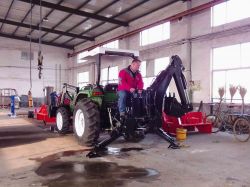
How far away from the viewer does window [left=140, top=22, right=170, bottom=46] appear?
14705 millimetres

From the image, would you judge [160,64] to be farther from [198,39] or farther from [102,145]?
[102,145]

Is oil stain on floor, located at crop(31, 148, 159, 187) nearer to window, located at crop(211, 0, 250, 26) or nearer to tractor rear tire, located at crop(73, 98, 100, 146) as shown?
tractor rear tire, located at crop(73, 98, 100, 146)

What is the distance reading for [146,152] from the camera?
5.70 m

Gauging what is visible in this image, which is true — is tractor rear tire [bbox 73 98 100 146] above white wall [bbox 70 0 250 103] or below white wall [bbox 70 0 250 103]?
below

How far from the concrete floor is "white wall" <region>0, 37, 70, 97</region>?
1959 centimetres

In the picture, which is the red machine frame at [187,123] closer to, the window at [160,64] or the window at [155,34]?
the window at [160,64]

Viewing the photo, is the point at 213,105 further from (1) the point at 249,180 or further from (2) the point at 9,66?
(2) the point at 9,66

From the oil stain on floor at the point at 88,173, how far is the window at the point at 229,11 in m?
8.69

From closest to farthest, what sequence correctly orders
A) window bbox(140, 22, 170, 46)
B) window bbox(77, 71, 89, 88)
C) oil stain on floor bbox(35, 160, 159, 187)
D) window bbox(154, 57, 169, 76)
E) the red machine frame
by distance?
1. oil stain on floor bbox(35, 160, 159, 187)
2. the red machine frame
3. window bbox(140, 22, 170, 46)
4. window bbox(154, 57, 169, 76)
5. window bbox(77, 71, 89, 88)

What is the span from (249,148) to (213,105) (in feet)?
17.8

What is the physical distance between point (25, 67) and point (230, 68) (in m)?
19.9

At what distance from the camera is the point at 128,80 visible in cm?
597

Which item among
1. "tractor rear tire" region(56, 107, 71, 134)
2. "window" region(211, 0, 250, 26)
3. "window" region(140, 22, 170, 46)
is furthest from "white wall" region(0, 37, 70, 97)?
"tractor rear tire" region(56, 107, 71, 134)

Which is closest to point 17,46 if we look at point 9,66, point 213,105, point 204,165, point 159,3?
point 9,66
